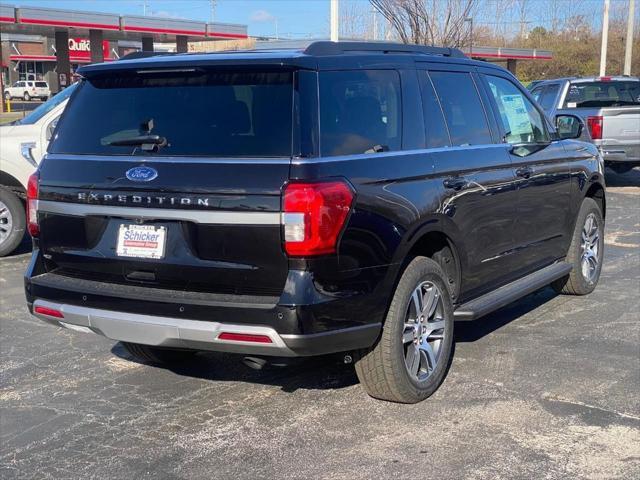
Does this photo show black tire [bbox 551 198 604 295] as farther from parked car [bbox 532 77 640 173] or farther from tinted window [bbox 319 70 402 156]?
parked car [bbox 532 77 640 173]

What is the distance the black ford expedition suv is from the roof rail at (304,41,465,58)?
1 centimetres

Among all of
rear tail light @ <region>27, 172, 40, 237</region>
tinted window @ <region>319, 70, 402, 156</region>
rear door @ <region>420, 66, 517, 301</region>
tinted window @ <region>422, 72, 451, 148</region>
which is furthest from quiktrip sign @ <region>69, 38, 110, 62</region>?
tinted window @ <region>319, 70, 402, 156</region>

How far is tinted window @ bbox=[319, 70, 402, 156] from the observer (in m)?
3.88

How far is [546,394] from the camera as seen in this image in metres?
4.57

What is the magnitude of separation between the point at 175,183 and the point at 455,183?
5.77ft

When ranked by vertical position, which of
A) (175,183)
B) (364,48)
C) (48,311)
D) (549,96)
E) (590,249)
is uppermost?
(364,48)

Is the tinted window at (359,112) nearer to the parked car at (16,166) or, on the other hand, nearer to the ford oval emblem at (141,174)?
the ford oval emblem at (141,174)

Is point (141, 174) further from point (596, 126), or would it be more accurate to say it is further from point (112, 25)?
point (112, 25)

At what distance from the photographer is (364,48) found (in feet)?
14.6

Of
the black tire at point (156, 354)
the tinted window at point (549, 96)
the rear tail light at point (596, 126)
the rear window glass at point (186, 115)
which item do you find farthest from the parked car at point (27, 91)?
the rear window glass at point (186, 115)

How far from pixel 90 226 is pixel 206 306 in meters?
0.86

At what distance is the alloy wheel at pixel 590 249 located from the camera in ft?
22.0

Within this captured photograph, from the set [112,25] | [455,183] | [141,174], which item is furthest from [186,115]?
[112,25]

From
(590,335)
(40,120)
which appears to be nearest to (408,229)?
(590,335)
